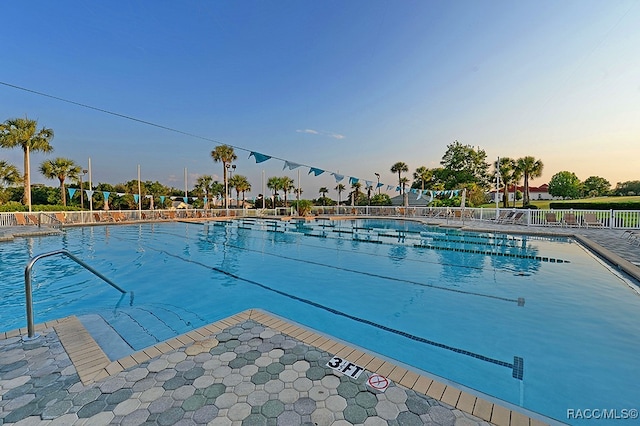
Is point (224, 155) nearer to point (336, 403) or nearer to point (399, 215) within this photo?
point (399, 215)

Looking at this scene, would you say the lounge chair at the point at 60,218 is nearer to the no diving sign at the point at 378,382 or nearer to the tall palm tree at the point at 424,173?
the no diving sign at the point at 378,382

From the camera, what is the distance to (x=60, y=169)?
24141 millimetres

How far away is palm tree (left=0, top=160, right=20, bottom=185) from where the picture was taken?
68.7 feet

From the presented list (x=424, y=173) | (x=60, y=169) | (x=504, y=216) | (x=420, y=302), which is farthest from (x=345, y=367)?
(x=424, y=173)

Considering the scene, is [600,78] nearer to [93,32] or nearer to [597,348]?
[597,348]

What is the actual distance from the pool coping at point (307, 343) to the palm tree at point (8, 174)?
27708 mm

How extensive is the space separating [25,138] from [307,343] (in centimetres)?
2522

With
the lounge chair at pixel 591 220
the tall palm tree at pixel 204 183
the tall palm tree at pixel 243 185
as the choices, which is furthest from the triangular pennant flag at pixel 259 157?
the tall palm tree at pixel 204 183

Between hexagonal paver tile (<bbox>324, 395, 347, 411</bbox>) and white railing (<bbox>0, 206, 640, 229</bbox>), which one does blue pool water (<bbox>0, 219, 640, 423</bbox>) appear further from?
white railing (<bbox>0, 206, 640, 229</bbox>)

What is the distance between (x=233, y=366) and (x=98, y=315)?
3295mm

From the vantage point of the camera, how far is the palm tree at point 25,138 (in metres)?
17.7

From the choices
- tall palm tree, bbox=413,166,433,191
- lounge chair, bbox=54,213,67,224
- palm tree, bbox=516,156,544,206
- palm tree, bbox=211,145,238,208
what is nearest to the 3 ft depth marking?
lounge chair, bbox=54,213,67,224

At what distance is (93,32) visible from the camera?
10008mm

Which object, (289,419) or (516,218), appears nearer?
(289,419)
